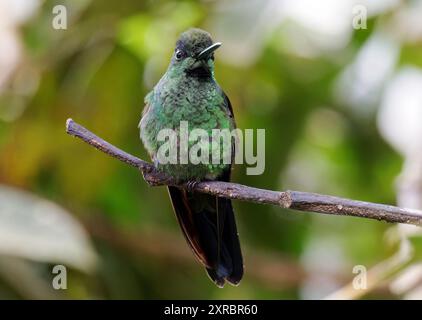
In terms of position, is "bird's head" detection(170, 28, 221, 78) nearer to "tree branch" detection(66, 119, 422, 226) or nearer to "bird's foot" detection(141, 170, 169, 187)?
"bird's foot" detection(141, 170, 169, 187)

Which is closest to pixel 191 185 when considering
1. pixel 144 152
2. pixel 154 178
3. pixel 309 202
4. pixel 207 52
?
pixel 154 178

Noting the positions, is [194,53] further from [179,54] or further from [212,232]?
[212,232]

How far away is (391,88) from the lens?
17.8 ft

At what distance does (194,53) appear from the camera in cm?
345

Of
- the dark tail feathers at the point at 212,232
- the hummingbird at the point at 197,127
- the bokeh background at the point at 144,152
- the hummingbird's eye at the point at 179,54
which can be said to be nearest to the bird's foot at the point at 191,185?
the hummingbird at the point at 197,127

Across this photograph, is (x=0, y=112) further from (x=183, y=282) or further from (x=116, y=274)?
(x=183, y=282)

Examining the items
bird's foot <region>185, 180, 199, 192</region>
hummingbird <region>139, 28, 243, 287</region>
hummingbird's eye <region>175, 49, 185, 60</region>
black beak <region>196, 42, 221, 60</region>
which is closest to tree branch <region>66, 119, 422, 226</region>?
bird's foot <region>185, 180, 199, 192</region>

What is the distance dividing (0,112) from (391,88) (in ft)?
8.67

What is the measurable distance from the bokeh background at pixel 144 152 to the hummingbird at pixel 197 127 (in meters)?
1.18

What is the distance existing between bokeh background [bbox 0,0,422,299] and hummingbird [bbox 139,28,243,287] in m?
1.18

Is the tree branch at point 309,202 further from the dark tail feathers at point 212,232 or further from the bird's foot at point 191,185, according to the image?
the dark tail feathers at point 212,232
